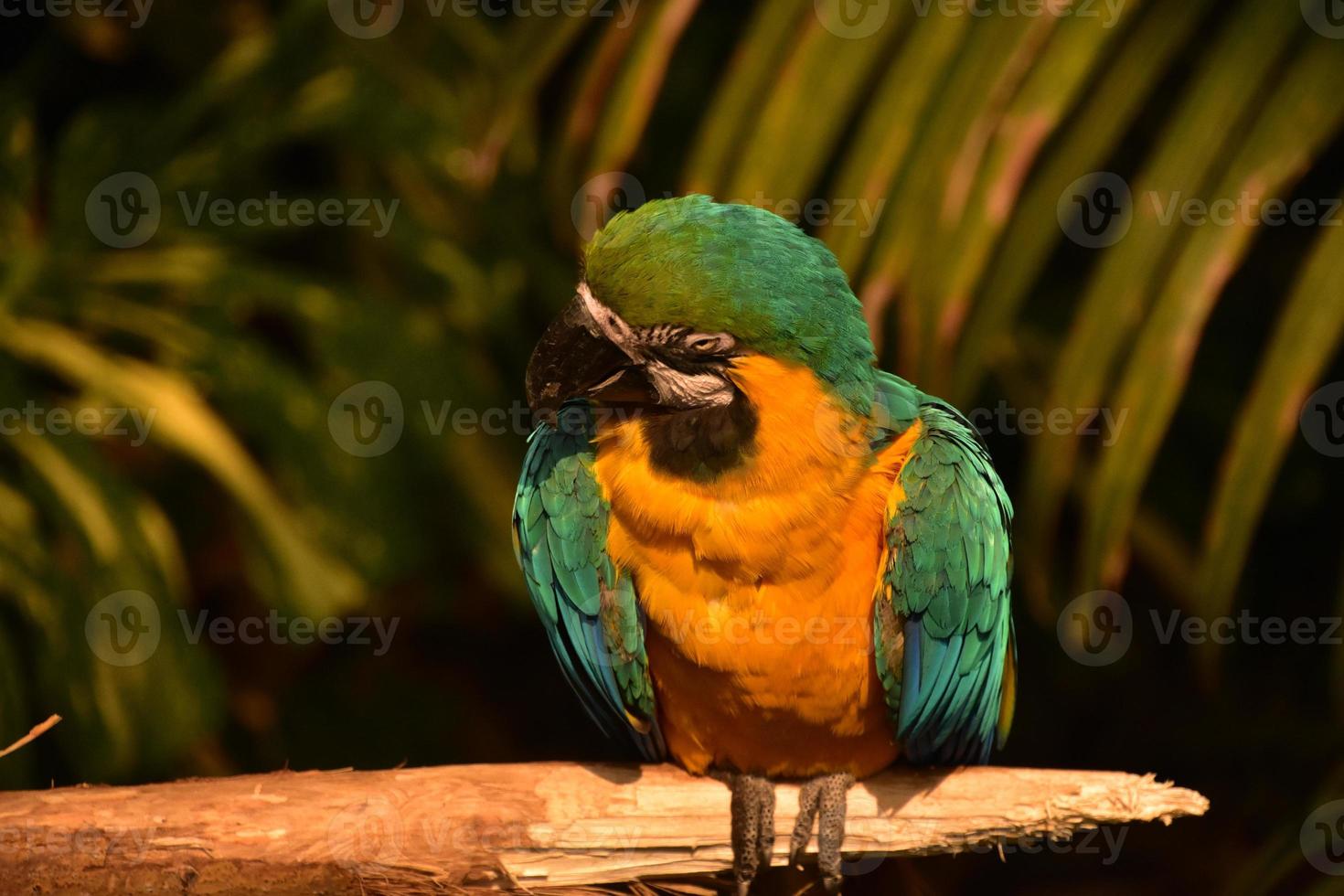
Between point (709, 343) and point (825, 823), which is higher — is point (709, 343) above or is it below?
above

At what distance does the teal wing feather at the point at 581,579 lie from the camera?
2.06m

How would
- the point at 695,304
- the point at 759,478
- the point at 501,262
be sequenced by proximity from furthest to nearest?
the point at 501,262 → the point at 759,478 → the point at 695,304

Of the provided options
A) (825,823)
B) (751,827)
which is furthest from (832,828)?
(751,827)

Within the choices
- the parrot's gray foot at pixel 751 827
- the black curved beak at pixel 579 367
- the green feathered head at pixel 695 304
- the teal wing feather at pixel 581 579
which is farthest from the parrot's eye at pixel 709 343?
the parrot's gray foot at pixel 751 827

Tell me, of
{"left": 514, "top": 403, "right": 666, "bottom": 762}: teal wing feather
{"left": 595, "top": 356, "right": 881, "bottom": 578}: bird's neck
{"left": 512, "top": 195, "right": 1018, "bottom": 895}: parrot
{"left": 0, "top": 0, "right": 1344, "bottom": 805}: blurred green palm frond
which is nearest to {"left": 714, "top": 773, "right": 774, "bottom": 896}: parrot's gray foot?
{"left": 512, "top": 195, "right": 1018, "bottom": 895}: parrot

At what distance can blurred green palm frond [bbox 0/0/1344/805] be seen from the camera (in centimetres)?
220

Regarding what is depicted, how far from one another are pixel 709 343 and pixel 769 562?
0.38m

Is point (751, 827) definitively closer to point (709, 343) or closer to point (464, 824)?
point (464, 824)

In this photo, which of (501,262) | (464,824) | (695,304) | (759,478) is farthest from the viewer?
(501,262)

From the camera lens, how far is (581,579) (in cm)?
207

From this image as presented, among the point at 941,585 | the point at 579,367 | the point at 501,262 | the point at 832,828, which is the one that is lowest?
the point at 832,828

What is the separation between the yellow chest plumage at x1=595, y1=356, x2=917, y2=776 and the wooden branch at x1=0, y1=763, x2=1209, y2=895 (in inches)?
7.3

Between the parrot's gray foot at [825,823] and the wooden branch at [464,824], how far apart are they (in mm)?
23

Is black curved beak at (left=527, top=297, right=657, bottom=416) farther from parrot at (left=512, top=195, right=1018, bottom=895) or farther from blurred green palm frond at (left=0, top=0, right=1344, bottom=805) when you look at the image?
blurred green palm frond at (left=0, top=0, right=1344, bottom=805)
